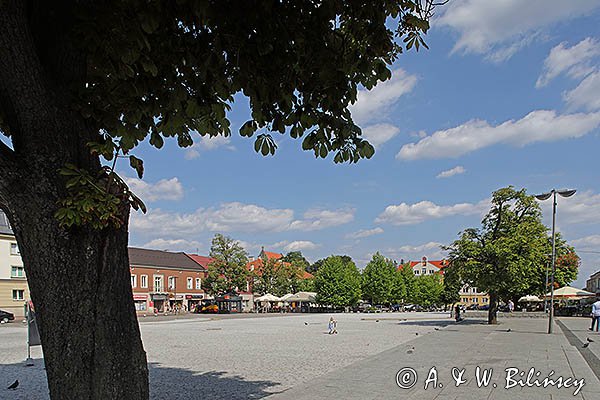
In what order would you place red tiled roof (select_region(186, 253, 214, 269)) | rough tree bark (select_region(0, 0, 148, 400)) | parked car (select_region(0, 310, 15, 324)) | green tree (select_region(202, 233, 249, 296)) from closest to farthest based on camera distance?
rough tree bark (select_region(0, 0, 148, 400)), parked car (select_region(0, 310, 15, 324)), green tree (select_region(202, 233, 249, 296)), red tiled roof (select_region(186, 253, 214, 269))

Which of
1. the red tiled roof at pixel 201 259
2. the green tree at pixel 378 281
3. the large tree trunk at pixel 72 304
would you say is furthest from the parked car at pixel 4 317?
the large tree trunk at pixel 72 304

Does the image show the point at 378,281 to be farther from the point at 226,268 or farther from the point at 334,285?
the point at 226,268

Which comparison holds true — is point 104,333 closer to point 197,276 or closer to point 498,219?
point 498,219

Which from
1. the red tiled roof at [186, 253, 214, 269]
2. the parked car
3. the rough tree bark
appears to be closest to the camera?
the rough tree bark

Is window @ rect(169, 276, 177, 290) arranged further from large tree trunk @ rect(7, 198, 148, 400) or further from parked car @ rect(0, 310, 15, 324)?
large tree trunk @ rect(7, 198, 148, 400)

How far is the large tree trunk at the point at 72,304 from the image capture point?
3.68m

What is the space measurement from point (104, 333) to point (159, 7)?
2.53 meters

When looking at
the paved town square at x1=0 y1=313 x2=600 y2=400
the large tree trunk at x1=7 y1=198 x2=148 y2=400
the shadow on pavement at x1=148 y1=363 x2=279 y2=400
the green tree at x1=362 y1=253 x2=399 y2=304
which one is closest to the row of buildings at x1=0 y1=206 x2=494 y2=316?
the green tree at x1=362 y1=253 x2=399 y2=304

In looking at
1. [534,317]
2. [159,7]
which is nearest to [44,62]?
[159,7]

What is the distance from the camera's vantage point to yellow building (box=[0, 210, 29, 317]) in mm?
56125

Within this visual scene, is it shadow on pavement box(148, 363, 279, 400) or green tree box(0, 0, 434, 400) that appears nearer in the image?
green tree box(0, 0, 434, 400)

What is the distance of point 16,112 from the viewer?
3766 mm

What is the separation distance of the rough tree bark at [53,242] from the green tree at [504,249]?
28.7m

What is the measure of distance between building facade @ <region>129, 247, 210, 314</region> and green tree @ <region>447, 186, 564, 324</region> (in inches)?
1968
